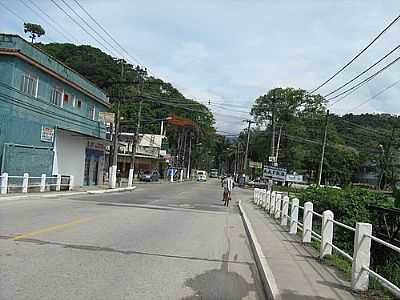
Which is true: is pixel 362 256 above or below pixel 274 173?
below

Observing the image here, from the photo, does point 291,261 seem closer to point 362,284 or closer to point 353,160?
point 362,284

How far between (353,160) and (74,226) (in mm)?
75699

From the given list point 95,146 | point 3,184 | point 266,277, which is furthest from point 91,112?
point 266,277

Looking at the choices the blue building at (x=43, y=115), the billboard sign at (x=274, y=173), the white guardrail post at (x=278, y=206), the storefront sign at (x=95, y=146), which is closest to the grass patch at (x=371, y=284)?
the white guardrail post at (x=278, y=206)

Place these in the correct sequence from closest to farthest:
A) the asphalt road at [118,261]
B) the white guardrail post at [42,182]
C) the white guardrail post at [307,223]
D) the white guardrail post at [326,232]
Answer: the asphalt road at [118,261]
the white guardrail post at [326,232]
the white guardrail post at [307,223]
the white guardrail post at [42,182]

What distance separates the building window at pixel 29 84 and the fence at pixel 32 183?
4.99 metres

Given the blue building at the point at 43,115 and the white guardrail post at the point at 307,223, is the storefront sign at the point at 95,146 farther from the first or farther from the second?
the white guardrail post at the point at 307,223

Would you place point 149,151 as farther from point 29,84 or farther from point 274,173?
point 29,84

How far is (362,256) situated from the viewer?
25.1 ft

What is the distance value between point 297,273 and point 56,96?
90.3ft

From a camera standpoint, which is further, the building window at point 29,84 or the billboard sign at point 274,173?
the billboard sign at point 274,173

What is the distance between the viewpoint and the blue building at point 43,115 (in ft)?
88.0

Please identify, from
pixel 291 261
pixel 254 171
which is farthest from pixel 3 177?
pixel 254 171

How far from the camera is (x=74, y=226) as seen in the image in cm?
1407
